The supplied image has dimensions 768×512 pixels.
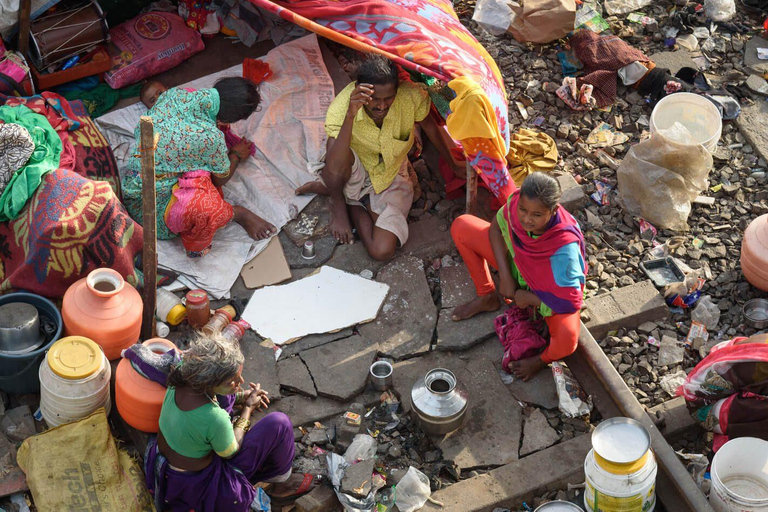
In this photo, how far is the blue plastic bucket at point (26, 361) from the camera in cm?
442

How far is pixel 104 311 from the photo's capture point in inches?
179

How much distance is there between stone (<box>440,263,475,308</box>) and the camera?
17.3 ft

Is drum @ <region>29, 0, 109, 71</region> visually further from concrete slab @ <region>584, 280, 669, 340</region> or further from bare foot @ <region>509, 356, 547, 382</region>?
concrete slab @ <region>584, 280, 669, 340</region>

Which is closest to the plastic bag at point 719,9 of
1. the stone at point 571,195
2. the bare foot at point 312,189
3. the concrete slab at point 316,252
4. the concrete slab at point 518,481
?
the stone at point 571,195

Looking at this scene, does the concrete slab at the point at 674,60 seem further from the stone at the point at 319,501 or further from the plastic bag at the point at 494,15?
the stone at the point at 319,501

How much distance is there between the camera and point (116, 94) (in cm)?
617

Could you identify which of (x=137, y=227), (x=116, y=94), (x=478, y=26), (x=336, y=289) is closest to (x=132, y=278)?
(x=137, y=227)

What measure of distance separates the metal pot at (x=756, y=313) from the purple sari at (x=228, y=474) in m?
2.72

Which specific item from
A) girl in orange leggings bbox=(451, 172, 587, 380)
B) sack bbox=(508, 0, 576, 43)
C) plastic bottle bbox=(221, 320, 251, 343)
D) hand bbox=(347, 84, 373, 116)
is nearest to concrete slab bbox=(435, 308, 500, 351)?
girl in orange leggings bbox=(451, 172, 587, 380)

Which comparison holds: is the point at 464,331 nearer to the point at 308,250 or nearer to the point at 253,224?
the point at 308,250

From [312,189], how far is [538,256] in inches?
69.9

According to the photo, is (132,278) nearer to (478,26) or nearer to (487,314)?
(487,314)

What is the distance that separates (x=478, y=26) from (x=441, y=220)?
6.96 feet

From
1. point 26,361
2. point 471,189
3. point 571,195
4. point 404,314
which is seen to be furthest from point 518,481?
point 26,361
